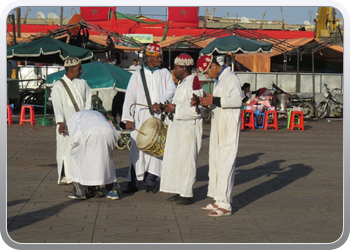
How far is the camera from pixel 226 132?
24.3 feet

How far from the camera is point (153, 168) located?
8742 millimetres

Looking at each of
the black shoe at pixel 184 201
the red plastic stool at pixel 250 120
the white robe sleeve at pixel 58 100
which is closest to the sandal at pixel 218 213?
the black shoe at pixel 184 201

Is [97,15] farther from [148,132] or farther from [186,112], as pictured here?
[186,112]

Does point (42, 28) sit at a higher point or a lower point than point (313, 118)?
higher

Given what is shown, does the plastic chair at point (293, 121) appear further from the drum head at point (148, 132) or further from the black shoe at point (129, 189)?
the drum head at point (148, 132)

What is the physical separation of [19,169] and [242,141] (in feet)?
21.8

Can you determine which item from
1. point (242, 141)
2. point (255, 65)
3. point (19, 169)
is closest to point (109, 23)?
point (255, 65)

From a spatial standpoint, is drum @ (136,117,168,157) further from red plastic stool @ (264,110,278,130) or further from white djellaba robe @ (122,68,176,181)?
red plastic stool @ (264,110,278,130)

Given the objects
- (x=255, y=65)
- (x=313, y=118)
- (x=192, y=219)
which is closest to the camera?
(x=192, y=219)

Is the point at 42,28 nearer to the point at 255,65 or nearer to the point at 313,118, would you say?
the point at 255,65

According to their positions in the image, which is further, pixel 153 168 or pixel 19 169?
pixel 19 169

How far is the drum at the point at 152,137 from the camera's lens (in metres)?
8.27

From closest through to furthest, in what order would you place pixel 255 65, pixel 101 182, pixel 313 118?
1. pixel 101 182
2. pixel 313 118
3. pixel 255 65

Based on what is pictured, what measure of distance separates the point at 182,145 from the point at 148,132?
54 cm
